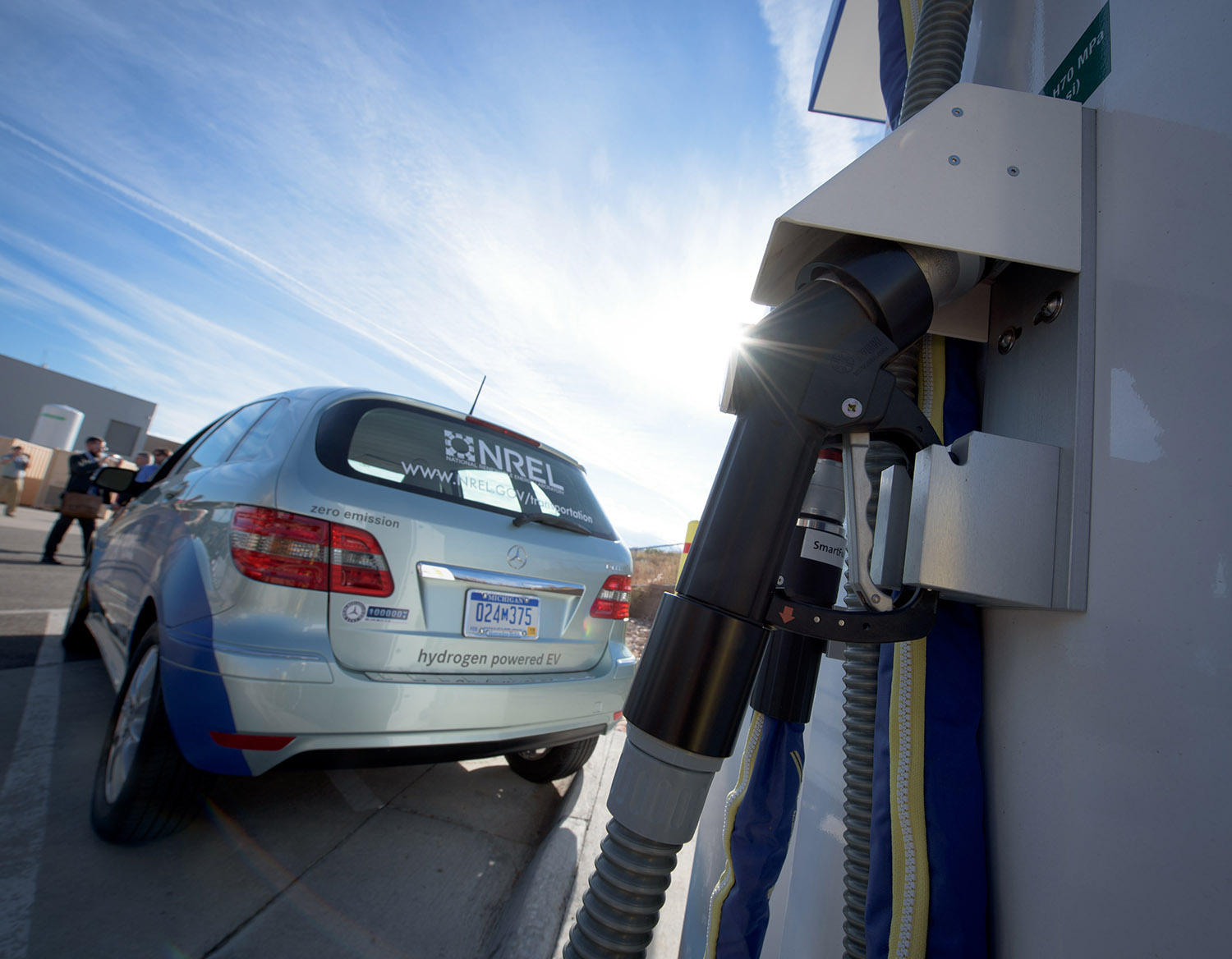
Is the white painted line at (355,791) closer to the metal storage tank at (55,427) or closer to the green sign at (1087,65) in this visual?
the green sign at (1087,65)

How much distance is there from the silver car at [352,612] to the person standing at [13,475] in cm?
1476

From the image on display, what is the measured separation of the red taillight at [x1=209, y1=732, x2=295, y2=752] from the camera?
72.0 inches

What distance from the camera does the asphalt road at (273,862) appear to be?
1.72 meters

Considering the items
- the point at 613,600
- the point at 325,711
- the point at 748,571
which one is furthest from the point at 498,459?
the point at 748,571

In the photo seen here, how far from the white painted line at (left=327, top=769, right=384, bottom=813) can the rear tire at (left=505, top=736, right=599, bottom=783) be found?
625 mm

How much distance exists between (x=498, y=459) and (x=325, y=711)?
118 cm

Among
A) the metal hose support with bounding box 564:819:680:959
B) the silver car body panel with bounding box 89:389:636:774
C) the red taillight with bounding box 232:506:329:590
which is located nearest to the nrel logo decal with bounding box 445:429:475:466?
the silver car body panel with bounding box 89:389:636:774

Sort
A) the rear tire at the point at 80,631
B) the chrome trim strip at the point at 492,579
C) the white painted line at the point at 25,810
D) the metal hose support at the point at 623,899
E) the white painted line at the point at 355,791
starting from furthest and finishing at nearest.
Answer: the rear tire at the point at 80,631
the white painted line at the point at 355,791
the chrome trim strip at the point at 492,579
the white painted line at the point at 25,810
the metal hose support at the point at 623,899

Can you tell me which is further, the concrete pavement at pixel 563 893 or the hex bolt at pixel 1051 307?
the concrete pavement at pixel 563 893

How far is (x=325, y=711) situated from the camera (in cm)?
Result: 187

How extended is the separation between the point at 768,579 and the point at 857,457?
21cm

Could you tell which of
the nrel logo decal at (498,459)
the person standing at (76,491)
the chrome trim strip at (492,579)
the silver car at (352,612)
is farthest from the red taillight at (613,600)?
the person standing at (76,491)

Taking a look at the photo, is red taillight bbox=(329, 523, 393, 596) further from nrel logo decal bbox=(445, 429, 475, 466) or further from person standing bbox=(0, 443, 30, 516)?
person standing bbox=(0, 443, 30, 516)

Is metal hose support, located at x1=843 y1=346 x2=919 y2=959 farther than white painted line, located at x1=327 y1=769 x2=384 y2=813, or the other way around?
white painted line, located at x1=327 y1=769 x2=384 y2=813
